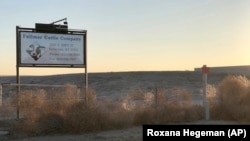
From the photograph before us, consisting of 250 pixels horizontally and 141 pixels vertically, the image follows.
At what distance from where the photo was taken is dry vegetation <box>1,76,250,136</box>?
15922 millimetres

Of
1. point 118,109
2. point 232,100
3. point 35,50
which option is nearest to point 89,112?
point 118,109

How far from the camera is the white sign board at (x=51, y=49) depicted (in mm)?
20938

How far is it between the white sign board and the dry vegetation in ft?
8.24

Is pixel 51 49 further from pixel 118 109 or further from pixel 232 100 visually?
pixel 232 100

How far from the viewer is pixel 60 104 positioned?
667 inches

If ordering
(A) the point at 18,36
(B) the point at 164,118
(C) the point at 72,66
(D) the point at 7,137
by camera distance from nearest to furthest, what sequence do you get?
(D) the point at 7,137, (B) the point at 164,118, (A) the point at 18,36, (C) the point at 72,66

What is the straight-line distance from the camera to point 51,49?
21906 millimetres

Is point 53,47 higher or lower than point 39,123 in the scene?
higher

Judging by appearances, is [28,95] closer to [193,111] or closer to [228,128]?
[193,111]

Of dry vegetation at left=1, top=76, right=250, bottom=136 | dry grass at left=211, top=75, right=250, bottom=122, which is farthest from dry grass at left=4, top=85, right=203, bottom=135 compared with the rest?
dry grass at left=211, top=75, right=250, bottom=122

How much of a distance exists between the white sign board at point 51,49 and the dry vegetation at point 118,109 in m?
2.51

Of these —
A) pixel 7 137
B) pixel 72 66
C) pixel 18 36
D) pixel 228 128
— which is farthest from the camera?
pixel 72 66

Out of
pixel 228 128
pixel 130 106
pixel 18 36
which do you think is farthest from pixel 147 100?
pixel 228 128

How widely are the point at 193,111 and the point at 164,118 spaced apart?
1.66m
